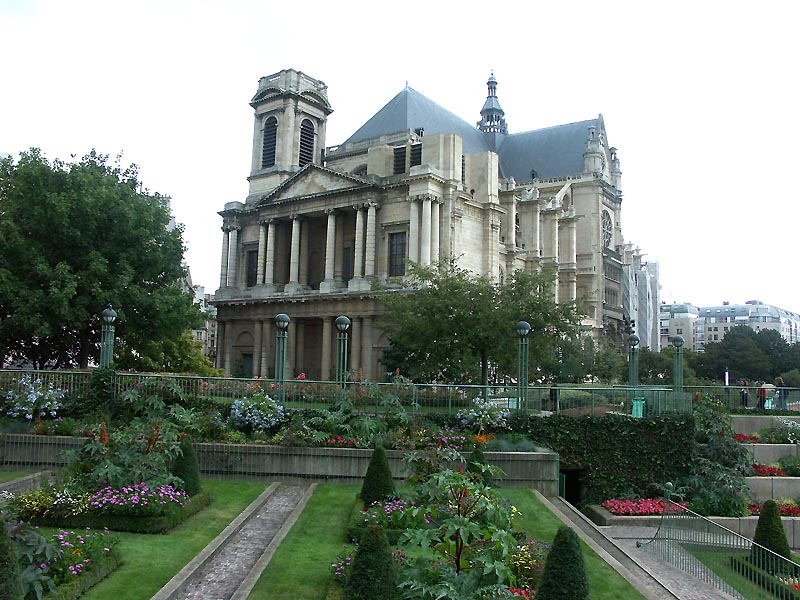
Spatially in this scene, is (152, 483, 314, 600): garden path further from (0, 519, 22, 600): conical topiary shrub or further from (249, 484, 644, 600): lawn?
(0, 519, 22, 600): conical topiary shrub

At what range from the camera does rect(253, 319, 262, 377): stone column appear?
4878cm

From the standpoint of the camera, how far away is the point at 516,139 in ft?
225

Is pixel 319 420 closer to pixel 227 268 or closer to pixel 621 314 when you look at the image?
pixel 227 268

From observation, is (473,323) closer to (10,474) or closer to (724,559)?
(724,559)

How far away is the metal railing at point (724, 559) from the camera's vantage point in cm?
1252

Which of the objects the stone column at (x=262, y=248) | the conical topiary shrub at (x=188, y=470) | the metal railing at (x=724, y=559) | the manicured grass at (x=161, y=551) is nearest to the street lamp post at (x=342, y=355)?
the manicured grass at (x=161, y=551)

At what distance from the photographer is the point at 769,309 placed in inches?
6535

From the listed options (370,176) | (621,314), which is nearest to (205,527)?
(370,176)

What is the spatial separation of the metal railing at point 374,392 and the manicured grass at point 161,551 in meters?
5.34

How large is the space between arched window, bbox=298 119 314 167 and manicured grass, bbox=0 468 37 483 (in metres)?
40.0

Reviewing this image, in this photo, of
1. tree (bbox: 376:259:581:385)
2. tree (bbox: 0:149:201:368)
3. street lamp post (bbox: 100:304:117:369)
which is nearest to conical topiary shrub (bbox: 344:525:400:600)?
street lamp post (bbox: 100:304:117:369)

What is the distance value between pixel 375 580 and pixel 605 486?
551 inches

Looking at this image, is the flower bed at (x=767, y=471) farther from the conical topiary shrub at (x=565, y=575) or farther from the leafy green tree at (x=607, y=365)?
the leafy green tree at (x=607, y=365)

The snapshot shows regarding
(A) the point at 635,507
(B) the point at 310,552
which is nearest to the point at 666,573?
(A) the point at 635,507
